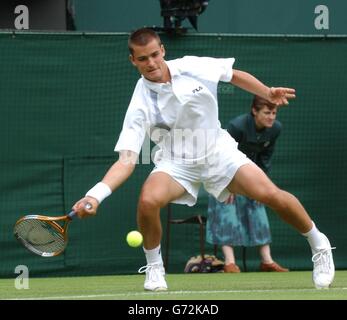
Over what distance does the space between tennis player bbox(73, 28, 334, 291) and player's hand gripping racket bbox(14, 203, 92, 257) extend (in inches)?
27.9

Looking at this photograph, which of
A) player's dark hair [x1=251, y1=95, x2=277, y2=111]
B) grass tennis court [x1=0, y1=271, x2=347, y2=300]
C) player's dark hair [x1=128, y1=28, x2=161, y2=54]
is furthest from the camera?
player's dark hair [x1=251, y1=95, x2=277, y2=111]

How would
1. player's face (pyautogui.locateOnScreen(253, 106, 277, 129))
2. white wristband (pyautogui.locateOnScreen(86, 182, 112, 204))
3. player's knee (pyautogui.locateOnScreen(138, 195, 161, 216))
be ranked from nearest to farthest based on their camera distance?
white wristband (pyautogui.locateOnScreen(86, 182, 112, 204)) → player's knee (pyautogui.locateOnScreen(138, 195, 161, 216)) → player's face (pyautogui.locateOnScreen(253, 106, 277, 129))

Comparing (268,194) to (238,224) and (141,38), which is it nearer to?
(141,38)

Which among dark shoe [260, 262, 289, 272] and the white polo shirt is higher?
the white polo shirt

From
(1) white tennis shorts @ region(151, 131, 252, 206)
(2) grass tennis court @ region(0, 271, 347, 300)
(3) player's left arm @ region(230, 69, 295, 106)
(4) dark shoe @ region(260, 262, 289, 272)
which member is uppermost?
(3) player's left arm @ region(230, 69, 295, 106)

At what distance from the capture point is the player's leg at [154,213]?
860 centimetres

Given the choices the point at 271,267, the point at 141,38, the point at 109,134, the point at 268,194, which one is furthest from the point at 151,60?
the point at 271,267

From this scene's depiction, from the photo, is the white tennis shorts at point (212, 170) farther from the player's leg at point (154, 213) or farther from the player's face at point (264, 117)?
the player's face at point (264, 117)

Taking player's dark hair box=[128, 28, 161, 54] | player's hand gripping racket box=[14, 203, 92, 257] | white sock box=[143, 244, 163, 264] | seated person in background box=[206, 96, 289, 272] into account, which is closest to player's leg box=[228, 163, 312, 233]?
white sock box=[143, 244, 163, 264]

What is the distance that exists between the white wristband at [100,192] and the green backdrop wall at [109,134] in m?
4.10

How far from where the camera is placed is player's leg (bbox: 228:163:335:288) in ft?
28.4

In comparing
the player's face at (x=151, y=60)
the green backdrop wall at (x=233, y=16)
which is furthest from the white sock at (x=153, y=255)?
the green backdrop wall at (x=233, y=16)

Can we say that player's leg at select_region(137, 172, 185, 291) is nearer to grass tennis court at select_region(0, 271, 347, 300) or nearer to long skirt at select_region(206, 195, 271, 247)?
grass tennis court at select_region(0, 271, 347, 300)

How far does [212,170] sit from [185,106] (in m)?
0.51
